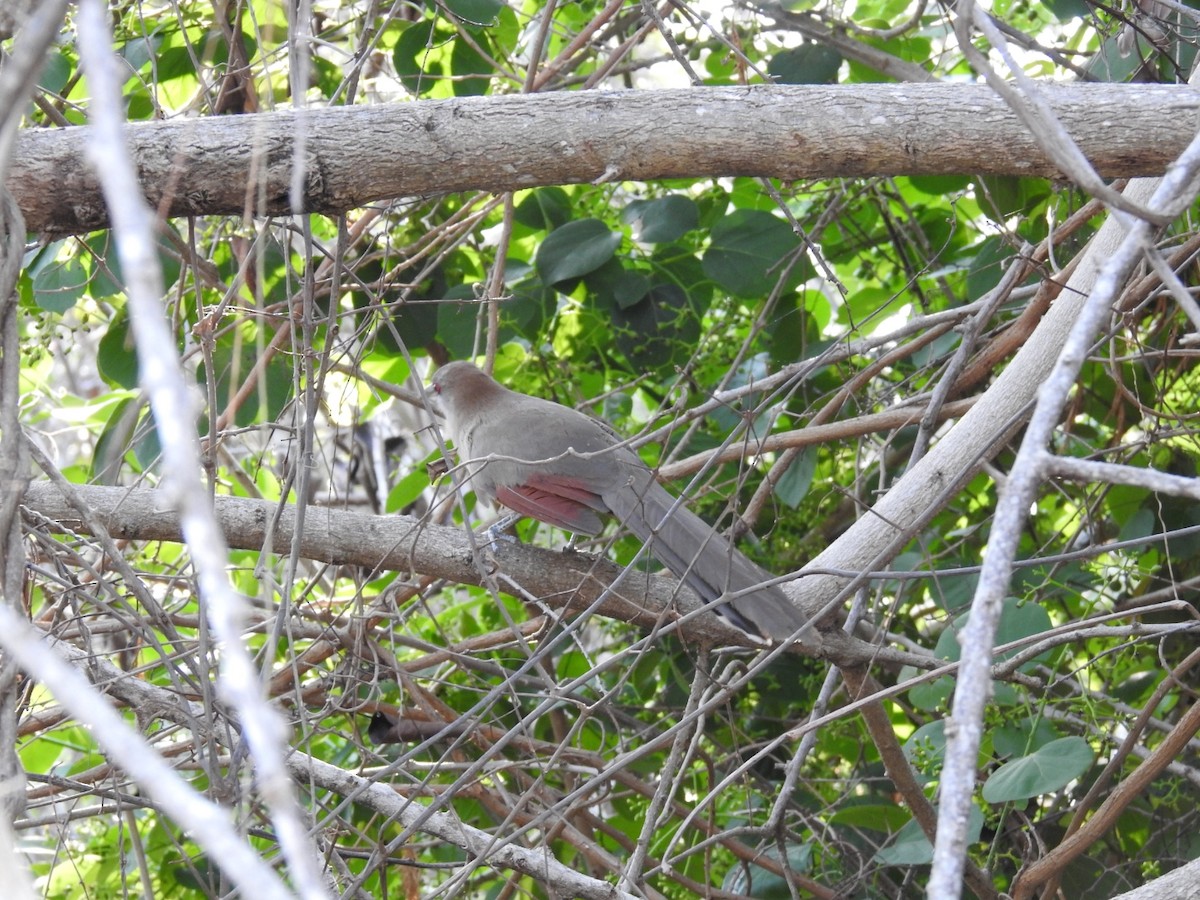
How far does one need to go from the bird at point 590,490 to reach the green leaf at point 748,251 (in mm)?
Answer: 756

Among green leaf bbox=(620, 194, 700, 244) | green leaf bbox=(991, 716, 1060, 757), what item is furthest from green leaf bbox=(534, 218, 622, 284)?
green leaf bbox=(991, 716, 1060, 757)

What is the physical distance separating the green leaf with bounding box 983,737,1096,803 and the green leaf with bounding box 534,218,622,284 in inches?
85.7

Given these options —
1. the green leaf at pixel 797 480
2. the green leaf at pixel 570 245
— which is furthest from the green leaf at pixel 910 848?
the green leaf at pixel 570 245

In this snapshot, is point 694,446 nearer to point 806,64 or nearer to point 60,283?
point 806,64

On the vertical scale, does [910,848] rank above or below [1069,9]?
below

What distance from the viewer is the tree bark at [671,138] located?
2.30m

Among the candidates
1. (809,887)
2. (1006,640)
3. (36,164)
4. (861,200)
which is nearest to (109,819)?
(809,887)

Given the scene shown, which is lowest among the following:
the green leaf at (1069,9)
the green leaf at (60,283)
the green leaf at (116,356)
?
the green leaf at (116,356)

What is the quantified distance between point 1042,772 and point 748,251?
6.91 feet

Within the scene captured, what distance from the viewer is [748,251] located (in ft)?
Answer: 13.9

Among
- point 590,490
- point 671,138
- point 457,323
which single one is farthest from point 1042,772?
point 457,323

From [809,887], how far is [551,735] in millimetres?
1363

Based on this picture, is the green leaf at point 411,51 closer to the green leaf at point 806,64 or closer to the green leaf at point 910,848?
the green leaf at point 806,64

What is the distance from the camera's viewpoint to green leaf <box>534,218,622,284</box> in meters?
4.16
